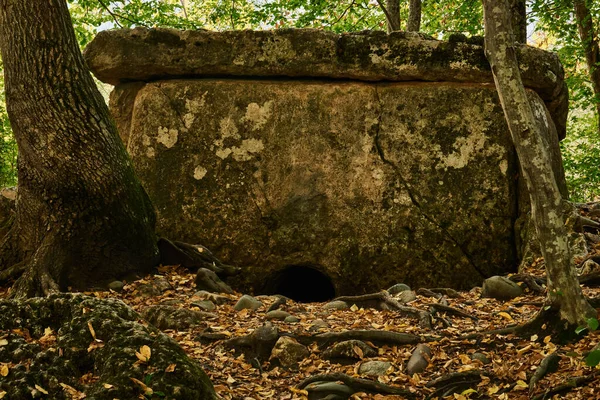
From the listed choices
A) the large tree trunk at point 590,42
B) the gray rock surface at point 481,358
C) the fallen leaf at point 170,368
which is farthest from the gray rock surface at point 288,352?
the large tree trunk at point 590,42

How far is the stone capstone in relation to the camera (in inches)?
133

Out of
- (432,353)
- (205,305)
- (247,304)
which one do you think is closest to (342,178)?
(247,304)

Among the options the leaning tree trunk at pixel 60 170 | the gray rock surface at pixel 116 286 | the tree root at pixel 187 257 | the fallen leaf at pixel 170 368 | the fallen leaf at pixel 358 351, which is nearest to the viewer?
the fallen leaf at pixel 170 368

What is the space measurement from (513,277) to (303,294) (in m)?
3.16

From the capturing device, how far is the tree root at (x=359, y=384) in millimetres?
4457

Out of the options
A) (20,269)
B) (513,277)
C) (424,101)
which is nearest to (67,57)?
(20,269)

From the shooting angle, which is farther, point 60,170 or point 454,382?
point 60,170

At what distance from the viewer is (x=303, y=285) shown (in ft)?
29.3

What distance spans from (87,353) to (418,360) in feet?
7.56

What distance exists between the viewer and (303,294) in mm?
8961

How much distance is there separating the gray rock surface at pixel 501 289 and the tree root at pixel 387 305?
92cm

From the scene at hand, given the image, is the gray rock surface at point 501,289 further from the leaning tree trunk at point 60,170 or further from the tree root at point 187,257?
the leaning tree trunk at point 60,170

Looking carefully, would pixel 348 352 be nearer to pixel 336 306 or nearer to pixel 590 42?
pixel 336 306

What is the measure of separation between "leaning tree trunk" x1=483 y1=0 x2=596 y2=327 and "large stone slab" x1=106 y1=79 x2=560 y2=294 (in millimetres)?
3036
